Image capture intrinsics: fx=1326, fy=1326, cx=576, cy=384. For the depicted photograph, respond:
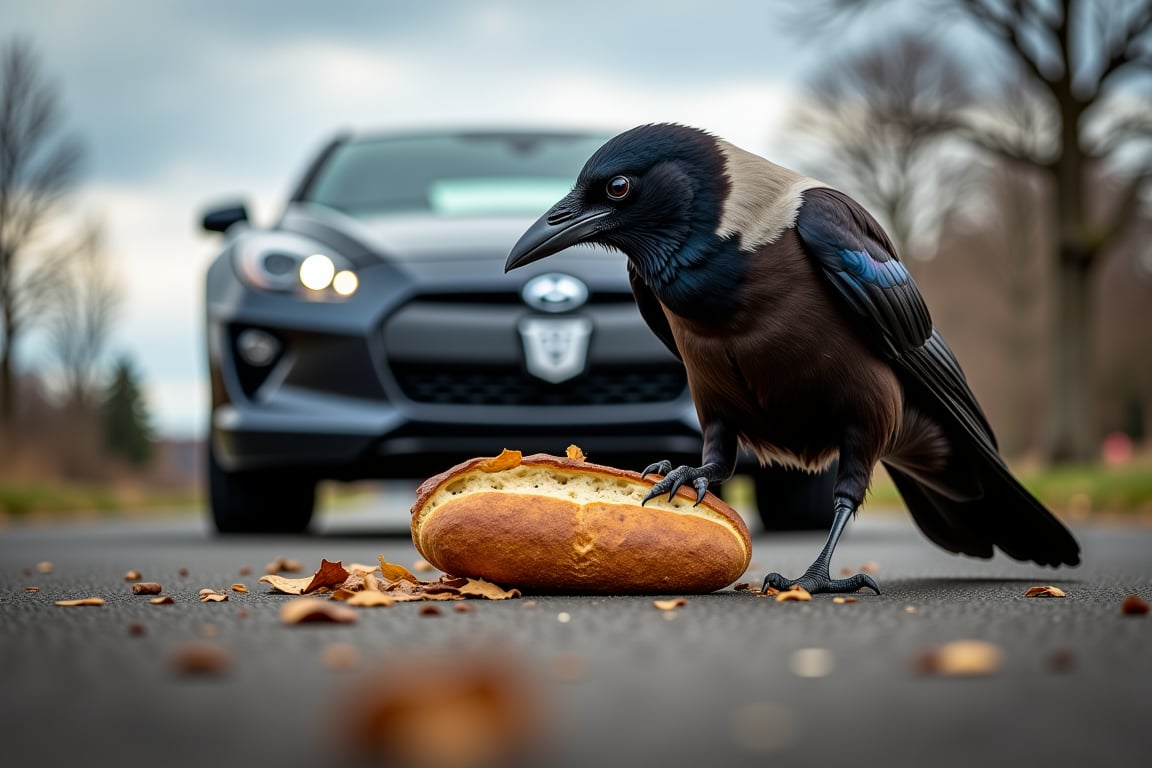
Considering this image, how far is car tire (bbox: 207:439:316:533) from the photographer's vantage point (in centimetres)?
616

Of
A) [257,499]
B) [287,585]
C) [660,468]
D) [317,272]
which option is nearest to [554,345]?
[317,272]

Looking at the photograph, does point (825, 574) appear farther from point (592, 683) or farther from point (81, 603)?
point (81, 603)

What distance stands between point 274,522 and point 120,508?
316 inches

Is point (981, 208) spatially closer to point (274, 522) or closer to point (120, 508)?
point (120, 508)

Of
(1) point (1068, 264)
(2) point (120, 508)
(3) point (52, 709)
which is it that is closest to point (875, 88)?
(1) point (1068, 264)

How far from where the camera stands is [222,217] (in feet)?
20.0

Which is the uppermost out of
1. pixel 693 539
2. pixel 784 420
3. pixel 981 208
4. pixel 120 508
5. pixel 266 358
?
pixel 784 420

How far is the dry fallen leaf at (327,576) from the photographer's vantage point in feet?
10.3

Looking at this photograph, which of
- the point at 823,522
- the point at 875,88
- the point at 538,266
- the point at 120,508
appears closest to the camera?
the point at 538,266

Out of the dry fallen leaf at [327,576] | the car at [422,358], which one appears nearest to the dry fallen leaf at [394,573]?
the dry fallen leaf at [327,576]

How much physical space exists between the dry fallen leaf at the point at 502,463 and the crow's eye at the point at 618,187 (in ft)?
2.14

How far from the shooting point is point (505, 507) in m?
2.98

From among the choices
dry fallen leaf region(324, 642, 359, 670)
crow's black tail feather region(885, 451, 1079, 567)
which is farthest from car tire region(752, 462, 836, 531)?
dry fallen leaf region(324, 642, 359, 670)

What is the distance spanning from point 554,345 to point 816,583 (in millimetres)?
2541
